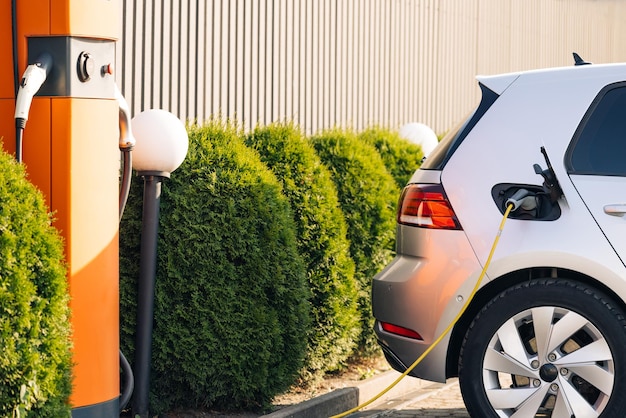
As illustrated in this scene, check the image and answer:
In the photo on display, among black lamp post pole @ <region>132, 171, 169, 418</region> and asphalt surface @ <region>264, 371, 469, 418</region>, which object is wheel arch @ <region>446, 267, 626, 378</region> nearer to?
asphalt surface @ <region>264, 371, 469, 418</region>

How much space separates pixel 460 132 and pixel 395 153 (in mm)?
3185

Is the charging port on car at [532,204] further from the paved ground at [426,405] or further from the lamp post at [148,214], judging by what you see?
the lamp post at [148,214]

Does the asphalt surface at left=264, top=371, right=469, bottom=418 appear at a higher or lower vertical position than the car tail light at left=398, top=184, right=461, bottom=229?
lower

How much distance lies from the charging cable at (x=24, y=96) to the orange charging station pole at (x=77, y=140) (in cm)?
12

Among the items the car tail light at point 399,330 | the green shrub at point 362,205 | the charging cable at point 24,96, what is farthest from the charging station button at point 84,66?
the green shrub at point 362,205

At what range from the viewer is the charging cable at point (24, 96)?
15.3 ft

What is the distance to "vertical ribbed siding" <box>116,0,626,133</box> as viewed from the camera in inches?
297

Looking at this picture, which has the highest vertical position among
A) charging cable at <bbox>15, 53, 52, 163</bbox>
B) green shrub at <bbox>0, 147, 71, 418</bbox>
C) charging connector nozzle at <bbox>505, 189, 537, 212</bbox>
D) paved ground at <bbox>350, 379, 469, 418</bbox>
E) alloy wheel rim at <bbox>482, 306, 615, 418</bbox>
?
charging cable at <bbox>15, 53, 52, 163</bbox>

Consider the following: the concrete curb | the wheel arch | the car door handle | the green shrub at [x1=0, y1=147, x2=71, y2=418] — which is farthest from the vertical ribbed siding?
the car door handle

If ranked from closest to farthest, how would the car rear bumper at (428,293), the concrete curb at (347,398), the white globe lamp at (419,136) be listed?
the car rear bumper at (428,293), the concrete curb at (347,398), the white globe lamp at (419,136)

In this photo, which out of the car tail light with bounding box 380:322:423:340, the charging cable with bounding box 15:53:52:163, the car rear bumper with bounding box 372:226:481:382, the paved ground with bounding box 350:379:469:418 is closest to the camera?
the charging cable with bounding box 15:53:52:163

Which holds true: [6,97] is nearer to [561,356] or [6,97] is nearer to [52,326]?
[52,326]

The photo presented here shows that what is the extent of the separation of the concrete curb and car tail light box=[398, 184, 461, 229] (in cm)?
128

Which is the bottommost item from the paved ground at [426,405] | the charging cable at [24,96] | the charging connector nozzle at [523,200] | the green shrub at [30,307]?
the paved ground at [426,405]
